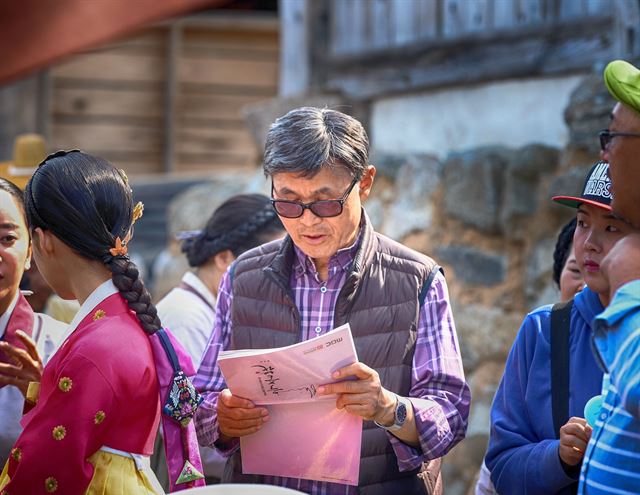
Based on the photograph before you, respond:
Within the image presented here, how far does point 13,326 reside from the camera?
326cm

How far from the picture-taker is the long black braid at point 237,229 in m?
3.92

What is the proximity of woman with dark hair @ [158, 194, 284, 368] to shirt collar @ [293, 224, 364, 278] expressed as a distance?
3.12ft

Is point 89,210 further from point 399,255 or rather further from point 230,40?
point 230,40

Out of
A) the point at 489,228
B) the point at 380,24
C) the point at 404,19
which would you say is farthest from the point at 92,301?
the point at 380,24

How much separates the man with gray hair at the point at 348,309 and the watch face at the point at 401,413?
0.09ft

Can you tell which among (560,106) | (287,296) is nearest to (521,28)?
(560,106)

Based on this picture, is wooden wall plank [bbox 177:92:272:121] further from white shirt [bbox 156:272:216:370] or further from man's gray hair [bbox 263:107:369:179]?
A: man's gray hair [bbox 263:107:369:179]

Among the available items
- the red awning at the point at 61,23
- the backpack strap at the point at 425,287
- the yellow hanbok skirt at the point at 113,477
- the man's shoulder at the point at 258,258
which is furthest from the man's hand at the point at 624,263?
the red awning at the point at 61,23

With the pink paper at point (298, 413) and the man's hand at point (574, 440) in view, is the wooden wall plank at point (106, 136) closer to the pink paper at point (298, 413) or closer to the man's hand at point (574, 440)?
the pink paper at point (298, 413)

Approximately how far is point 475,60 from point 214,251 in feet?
8.15

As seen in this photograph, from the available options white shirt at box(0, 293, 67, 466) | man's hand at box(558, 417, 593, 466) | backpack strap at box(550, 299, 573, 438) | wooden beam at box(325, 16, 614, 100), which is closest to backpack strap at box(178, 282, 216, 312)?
white shirt at box(0, 293, 67, 466)

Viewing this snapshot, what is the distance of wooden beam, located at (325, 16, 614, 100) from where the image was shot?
5.23 metres

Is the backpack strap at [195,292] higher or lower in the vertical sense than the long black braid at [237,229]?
lower

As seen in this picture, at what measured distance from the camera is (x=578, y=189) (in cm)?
472
